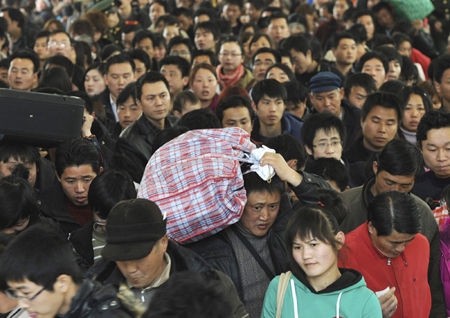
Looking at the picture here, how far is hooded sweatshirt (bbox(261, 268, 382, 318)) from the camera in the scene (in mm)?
2660

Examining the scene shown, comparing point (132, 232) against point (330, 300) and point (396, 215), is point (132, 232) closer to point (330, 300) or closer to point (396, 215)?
point (330, 300)

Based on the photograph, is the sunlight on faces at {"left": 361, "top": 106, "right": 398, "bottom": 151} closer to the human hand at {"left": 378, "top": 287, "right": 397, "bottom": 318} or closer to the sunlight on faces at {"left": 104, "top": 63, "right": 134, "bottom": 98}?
the human hand at {"left": 378, "top": 287, "right": 397, "bottom": 318}

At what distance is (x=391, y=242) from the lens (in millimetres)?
3039

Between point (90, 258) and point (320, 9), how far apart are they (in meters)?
9.52

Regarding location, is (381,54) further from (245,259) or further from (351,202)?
(245,259)

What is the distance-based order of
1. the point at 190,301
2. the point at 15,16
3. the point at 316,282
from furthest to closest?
the point at 15,16, the point at 316,282, the point at 190,301

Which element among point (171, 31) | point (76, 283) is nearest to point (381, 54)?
point (171, 31)

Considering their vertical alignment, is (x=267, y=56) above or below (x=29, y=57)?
above

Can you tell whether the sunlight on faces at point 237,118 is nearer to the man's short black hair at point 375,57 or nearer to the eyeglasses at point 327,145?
the eyeglasses at point 327,145

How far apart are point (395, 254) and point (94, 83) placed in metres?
4.57

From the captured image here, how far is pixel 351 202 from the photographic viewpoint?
3611mm

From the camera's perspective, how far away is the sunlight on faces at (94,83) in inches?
275

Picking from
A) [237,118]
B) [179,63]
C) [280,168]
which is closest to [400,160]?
[280,168]

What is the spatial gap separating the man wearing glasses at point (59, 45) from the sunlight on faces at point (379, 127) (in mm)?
4010
